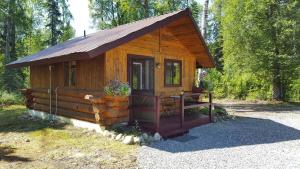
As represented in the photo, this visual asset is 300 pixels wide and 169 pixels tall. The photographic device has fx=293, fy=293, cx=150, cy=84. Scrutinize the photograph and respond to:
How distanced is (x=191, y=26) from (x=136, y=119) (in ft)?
14.5

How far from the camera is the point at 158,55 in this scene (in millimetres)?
11984

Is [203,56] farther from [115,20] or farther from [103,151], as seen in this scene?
[115,20]

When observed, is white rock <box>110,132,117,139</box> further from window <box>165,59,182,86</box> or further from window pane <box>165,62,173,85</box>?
window pane <box>165,62,173,85</box>

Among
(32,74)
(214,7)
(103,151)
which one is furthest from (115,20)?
(103,151)

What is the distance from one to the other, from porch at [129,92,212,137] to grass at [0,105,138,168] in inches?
55.3

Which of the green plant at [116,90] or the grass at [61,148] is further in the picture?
the green plant at [116,90]

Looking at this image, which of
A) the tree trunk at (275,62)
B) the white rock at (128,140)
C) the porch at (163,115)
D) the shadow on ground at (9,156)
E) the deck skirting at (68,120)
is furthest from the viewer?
the tree trunk at (275,62)

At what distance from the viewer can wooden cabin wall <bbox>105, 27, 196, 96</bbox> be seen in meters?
10.2

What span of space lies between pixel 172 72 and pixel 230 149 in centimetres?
572

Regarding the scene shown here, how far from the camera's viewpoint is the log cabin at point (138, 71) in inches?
382

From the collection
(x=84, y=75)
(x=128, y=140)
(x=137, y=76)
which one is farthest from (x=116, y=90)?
(x=137, y=76)

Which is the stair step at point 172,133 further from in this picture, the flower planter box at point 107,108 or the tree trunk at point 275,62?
the tree trunk at point 275,62

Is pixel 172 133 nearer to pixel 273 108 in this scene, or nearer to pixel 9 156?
pixel 9 156

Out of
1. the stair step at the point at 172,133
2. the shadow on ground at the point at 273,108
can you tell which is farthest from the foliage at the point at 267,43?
the stair step at the point at 172,133
